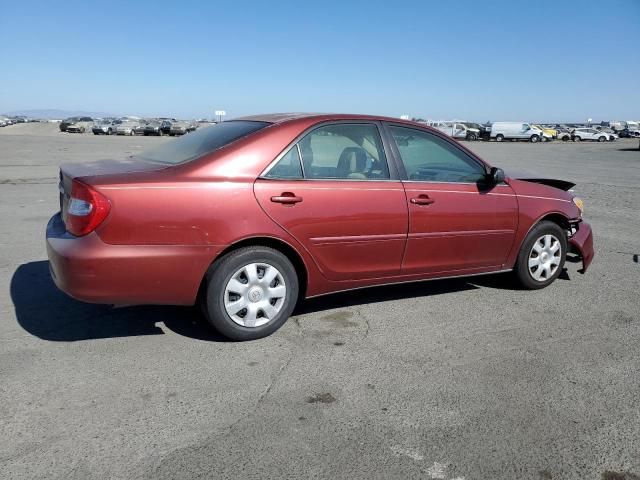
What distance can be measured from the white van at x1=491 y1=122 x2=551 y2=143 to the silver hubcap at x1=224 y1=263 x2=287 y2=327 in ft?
178

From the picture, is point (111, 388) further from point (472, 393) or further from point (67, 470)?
point (472, 393)

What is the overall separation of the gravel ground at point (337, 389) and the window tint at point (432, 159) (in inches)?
43.5

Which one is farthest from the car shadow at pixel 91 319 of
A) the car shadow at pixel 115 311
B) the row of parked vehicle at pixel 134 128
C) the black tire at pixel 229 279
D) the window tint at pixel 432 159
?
the row of parked vehicle at pixel 134 128

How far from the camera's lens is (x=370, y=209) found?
412 cm

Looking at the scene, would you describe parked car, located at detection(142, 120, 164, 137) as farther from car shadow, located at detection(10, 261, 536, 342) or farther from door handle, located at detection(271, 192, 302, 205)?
door handle, located at detection(271, 192, 302, 205)

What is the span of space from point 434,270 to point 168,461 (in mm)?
2718

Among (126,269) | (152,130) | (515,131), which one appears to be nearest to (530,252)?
(126,269)

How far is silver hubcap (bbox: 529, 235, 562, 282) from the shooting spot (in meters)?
5.14

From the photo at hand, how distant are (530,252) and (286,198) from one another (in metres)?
2.53

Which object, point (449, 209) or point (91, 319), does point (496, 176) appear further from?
point (91, 319)

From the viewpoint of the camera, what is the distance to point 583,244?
214 inches

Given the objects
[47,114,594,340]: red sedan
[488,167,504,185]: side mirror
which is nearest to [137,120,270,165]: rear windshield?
[47,114,594,340]: red sedan

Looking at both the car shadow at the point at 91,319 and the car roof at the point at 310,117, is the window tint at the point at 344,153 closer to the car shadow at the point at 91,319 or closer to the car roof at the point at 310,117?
the car roof at the point at 310,117

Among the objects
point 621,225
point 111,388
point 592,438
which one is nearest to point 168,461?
point 111,388
